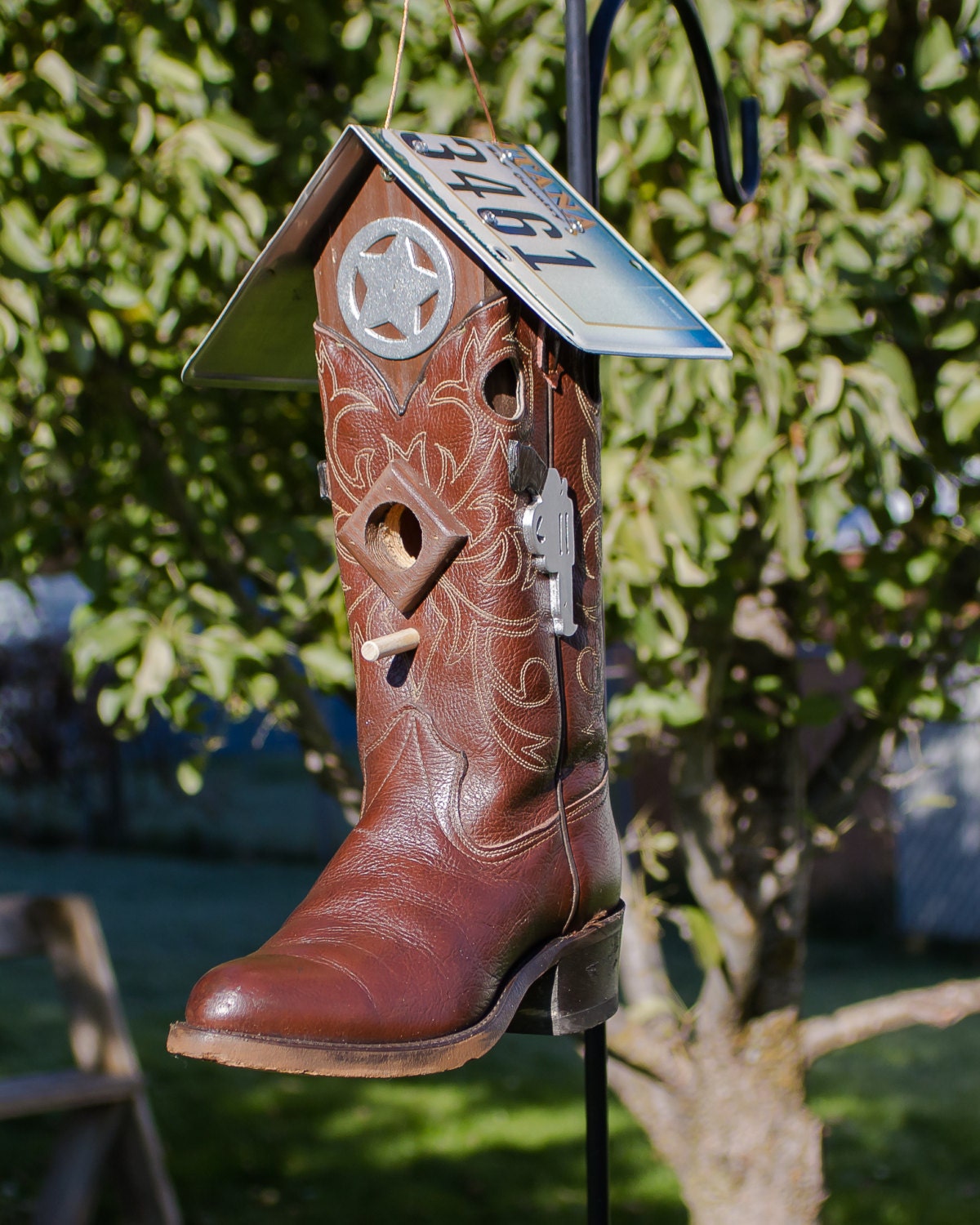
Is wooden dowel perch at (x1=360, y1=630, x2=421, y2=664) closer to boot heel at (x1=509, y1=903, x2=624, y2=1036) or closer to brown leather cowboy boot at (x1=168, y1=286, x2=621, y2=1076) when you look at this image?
brown leather cowboy boot at (x1=168, y1=286, x2=621, y2=1076)

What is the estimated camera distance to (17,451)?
2.15 m

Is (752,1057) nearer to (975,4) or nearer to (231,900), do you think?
(975,4)

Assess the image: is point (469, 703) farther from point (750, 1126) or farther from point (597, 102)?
point (750, 1126)

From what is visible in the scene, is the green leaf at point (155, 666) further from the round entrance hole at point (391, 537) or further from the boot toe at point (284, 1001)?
the boot toe at point (284, 1001)

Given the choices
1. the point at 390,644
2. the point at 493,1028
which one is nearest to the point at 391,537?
the point at 390,644

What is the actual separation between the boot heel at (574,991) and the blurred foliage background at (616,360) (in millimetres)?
783

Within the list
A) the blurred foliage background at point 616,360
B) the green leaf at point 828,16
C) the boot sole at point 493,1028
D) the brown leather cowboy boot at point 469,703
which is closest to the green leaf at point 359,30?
the blurred foliage background at point 616,360

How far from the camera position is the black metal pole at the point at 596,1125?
4.79 feet

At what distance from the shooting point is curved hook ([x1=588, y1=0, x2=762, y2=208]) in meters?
→ 1.54

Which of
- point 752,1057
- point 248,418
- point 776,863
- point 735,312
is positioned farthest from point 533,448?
point 752,1057

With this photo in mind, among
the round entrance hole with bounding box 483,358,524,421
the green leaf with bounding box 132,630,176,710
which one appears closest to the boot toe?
the round entrance hole with bounding box 483,358,524,421

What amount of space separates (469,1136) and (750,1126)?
2.05 m

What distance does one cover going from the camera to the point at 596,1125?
1.48 m

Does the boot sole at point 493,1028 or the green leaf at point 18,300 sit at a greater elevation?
the green leaf at point 18,300
